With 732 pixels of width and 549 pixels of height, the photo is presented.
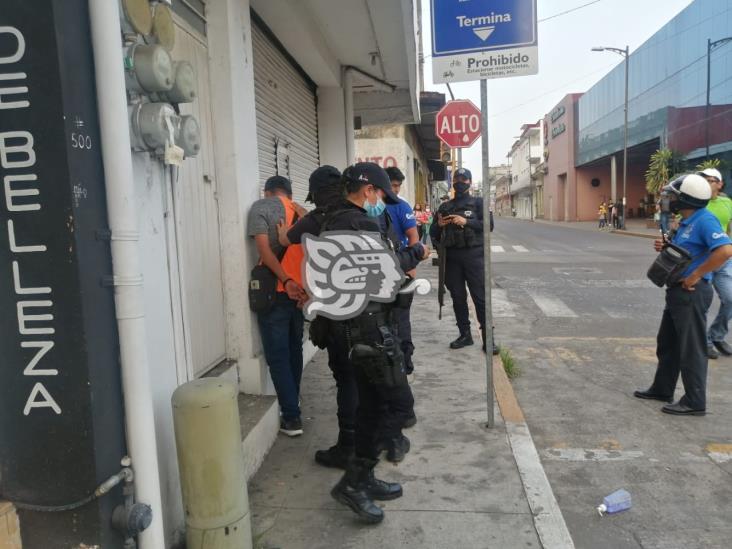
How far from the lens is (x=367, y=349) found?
9.59ft

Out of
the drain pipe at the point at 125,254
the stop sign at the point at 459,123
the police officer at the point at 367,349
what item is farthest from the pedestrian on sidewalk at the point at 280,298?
the stop sign at the point at 459,123

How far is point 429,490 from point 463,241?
132 inches

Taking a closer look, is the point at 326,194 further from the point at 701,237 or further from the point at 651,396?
the point at 651,396

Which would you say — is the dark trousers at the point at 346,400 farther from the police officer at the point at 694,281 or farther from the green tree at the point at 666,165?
the green tree at the point at 666,165

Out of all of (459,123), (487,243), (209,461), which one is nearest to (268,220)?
(487,243)

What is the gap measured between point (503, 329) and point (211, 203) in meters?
5.25

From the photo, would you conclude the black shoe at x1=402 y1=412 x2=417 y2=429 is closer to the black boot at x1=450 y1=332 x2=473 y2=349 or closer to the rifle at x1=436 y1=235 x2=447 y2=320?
the rifle at x1=436 y1=235 x2=447 y2=320

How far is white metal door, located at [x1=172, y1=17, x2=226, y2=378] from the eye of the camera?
11.6ft

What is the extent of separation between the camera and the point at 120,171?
216 centimetres

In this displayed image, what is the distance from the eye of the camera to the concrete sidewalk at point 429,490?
9.82 ft

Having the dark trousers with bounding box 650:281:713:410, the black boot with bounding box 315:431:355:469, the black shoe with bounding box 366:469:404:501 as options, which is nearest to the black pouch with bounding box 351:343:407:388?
the black shoe with bounding box 366:469:404:501

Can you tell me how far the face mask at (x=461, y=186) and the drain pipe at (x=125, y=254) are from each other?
15.1ft

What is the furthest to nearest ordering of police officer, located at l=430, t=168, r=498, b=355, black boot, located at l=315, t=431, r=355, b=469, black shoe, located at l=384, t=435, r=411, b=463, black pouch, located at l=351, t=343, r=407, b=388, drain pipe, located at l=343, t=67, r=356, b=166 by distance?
drain pipe, located at l=343, t=67, r=356, b=166 → police officer, located at l=430, t=168, r=498, b=355 → black shoe, located at l=384, t=435, r=411, b=463 → black boot, located at l=315, t=431, r=355, b=469 → black pouch, located at l=351, t=343, r=407, b=388

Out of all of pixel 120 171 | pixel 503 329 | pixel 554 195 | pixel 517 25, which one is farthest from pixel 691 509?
pixel 554 195
